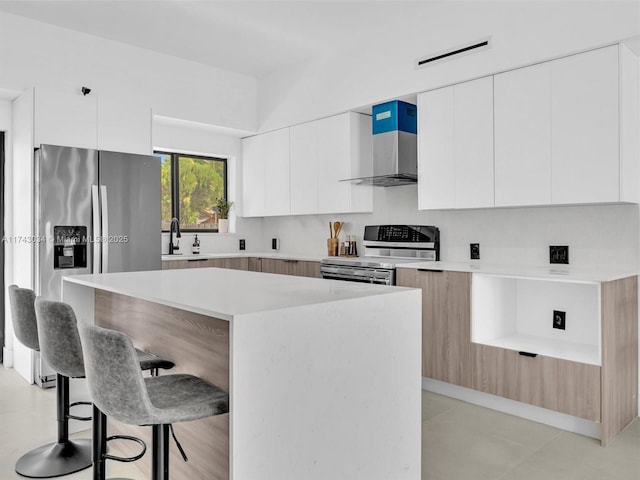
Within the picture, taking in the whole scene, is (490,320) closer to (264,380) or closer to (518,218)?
(518,218)

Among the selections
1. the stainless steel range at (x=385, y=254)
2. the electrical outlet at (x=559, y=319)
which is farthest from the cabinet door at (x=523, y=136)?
the stainless steel range at (x=385, y=254)

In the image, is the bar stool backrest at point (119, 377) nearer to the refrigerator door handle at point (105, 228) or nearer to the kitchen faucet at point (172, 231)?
the refrigerator door handle at point (105, 228)

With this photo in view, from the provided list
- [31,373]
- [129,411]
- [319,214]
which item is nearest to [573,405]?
[129,411]

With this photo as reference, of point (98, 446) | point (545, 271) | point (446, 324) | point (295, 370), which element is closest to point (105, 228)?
point (98, 446)

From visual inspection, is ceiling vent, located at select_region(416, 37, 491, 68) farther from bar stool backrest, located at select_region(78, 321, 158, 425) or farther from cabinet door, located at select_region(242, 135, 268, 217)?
bar stool backrest, located at select_region(78, 321, 158, 425)

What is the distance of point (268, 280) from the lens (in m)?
2.43

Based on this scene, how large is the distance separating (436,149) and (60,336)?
280 centimetres

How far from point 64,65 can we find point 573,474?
4615mm

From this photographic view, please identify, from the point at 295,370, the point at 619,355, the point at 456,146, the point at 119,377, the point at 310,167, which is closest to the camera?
the point at 119,377

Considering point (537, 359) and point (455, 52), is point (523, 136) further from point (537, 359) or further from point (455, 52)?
point (537, 359)

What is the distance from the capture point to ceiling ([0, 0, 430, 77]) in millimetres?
3754

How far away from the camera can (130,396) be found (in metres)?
1.52

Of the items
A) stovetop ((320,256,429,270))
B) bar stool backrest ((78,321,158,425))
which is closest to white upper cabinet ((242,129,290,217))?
stovetop ((320,256,429,270))

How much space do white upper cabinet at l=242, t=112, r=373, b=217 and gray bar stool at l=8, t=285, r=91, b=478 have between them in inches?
109
